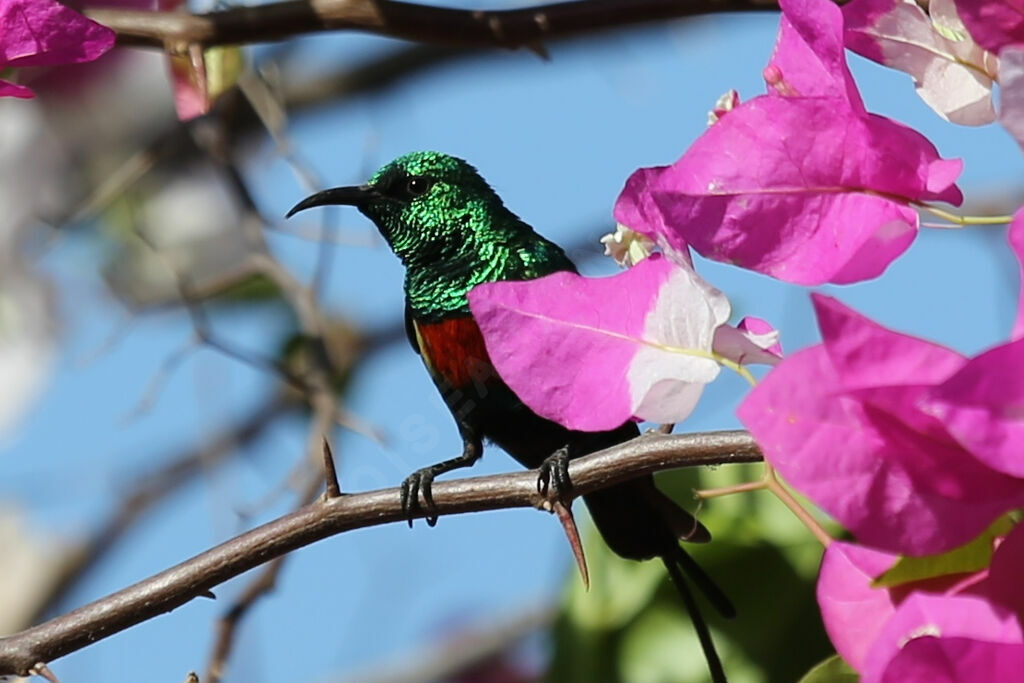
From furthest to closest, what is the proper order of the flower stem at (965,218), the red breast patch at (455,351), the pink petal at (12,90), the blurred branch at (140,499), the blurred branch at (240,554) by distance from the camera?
the blurred branch at (140,499), the red breast patch at (455,351), the blurred branch at (240,554), the pink petal at (12,90), the flower stem at (965,218)

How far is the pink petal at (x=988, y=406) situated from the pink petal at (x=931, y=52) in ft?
0.76

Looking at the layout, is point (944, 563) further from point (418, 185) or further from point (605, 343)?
point (418, 185)

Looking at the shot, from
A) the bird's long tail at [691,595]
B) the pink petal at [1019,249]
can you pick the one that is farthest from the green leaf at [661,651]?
the pink petal at [1019,249]

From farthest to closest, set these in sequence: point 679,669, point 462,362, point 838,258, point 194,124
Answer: point 194,124 < point 462,362 < point 679,669 < point 838,258

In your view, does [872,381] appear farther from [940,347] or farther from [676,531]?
[676,531]

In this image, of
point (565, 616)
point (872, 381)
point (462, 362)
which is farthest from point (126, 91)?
point (872, 381)

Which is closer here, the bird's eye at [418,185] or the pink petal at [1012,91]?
the pink petal at [1012,91]

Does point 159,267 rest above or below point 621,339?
below

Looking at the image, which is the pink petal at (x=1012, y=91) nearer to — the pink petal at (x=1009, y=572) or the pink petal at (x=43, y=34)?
the pink petal at (x=1009, y=572)

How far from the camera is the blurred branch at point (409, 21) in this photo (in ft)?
4.09

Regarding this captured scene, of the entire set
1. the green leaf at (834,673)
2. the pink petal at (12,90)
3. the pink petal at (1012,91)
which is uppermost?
the pink petal at (12,90)

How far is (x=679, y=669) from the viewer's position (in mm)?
1410

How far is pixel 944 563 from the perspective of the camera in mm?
648

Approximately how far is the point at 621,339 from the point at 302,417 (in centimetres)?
213
